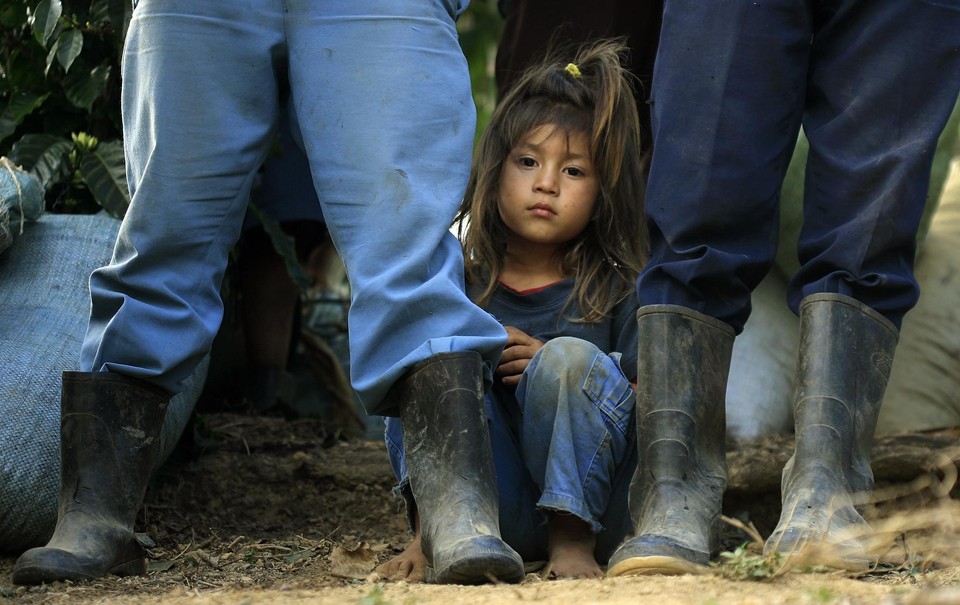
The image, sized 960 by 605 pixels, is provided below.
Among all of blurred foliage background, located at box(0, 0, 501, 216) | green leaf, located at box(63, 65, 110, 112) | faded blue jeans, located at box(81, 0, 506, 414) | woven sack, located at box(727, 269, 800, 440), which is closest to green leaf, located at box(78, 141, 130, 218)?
blurred foliage background, located at box(0, 0, 501, 216)

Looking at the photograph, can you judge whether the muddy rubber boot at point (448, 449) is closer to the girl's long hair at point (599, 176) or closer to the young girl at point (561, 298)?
the young girl at point (561, 298)

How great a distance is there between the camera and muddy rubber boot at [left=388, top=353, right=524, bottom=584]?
1853 millimetres

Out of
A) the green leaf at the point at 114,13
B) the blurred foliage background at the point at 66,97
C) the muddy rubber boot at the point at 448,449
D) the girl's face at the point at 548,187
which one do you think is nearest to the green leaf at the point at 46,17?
the blurred foliage background at the point at 66,97

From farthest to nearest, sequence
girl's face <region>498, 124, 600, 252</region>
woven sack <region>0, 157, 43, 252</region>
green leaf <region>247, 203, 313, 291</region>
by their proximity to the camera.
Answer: green leaf <region>247, 203, 313, 291</region>, woven sack <region>0, 157, 43, 252</region>, girl's face <region>498, 124, 600, 252</region>

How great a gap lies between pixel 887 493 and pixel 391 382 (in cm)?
90

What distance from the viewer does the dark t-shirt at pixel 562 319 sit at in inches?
93.6

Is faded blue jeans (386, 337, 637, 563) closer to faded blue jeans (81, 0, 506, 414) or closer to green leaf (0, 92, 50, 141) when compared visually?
faded blue jeans (81, 0, 506, 414)

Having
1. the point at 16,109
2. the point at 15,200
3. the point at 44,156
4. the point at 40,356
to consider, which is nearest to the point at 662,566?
the point at 40,356

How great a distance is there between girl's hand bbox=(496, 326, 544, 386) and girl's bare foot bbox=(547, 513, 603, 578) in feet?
0.92

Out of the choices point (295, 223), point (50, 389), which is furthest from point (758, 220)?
point (295, 223)

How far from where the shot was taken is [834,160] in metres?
2.02

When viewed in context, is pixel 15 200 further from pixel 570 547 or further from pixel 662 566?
pixel 662 566

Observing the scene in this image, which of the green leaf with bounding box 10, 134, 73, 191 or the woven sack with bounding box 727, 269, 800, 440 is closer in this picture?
the green leaf with bounding box 10, 134, 73, 191

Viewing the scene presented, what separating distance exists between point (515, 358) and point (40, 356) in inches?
37.7
